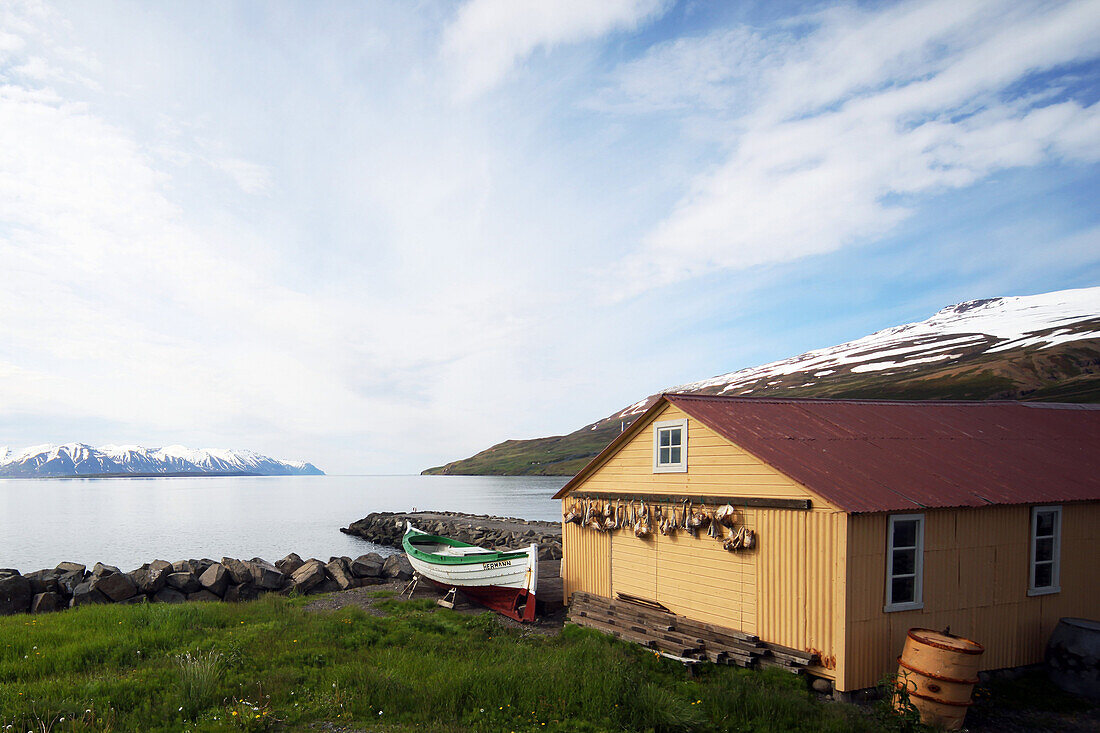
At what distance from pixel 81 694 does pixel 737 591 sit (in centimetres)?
1159

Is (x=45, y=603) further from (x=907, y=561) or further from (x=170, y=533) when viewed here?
(x=170, y=533)

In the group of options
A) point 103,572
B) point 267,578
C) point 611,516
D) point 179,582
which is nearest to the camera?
point 611,516

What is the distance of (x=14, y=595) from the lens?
22984 mm

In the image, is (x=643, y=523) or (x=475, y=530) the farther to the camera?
(x=475, y=530)

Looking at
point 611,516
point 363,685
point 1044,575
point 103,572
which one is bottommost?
point 103,572

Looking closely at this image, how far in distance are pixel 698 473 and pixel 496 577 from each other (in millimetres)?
7534

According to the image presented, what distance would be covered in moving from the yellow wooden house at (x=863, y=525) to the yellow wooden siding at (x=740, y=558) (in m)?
0.04

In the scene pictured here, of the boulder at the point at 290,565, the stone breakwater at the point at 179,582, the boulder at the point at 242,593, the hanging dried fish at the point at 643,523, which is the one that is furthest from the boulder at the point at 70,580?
the hanging dried fish at the point at 643,523

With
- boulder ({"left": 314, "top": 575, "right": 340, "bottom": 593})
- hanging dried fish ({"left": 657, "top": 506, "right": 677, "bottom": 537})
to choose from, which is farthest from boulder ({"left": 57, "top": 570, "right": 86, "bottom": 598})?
hanging dried fish ({"left": 657, "top": 506, "right": 677, "bottom": 537})

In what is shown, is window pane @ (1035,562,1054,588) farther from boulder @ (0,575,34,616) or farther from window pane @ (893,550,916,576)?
boulder @ (0,575,34,616)

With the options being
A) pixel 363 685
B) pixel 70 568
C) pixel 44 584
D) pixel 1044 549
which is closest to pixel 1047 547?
pixel 1044 549

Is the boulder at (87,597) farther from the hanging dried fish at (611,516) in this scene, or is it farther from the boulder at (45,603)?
the hanging dried fish at (611,516)

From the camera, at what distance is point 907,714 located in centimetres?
1012

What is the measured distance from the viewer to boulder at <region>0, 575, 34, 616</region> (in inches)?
891
